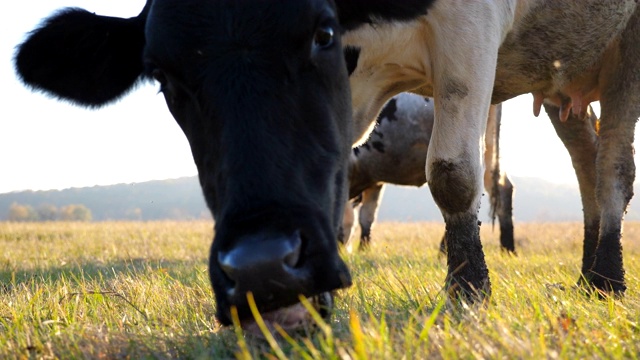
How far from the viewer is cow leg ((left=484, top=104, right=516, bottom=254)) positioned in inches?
333

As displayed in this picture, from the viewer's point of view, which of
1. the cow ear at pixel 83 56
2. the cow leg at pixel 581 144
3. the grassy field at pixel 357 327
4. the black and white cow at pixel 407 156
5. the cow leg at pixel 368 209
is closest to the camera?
the grassy field at pixel 357 327

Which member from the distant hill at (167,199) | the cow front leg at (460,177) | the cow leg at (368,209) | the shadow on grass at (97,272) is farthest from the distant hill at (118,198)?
the cow front leg at (460,177)

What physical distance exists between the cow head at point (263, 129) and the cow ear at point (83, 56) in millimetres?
743

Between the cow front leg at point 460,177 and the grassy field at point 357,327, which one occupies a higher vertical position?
the cow front leg at point 460,177

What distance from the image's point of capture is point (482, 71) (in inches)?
129

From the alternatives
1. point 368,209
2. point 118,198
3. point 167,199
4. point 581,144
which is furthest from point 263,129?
point 167,199

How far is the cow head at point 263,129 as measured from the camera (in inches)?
69.4

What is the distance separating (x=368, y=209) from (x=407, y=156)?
80.2 inches

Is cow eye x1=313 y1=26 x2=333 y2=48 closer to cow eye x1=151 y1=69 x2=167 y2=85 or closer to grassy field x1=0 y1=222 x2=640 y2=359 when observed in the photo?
cow eye x1=151 y1=69 x2=167 y2=85

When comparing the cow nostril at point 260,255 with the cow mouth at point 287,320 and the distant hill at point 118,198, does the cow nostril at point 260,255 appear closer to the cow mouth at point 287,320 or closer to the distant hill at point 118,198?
the cow mouth at point 287,320

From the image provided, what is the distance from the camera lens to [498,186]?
29.2 ft

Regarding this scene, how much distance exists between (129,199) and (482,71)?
17686 centimetres

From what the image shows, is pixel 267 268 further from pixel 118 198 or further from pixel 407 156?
pixel 118 198

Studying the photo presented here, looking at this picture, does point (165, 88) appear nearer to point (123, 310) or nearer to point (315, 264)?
point (123, 310)
